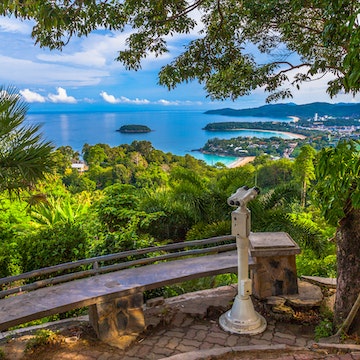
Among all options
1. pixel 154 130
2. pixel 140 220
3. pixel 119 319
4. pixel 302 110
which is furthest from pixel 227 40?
pixel 154 130

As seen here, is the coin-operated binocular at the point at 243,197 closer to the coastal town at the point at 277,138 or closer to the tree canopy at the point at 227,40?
the tree canopy at the point at 227,40

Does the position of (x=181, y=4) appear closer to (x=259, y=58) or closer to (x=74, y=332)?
(x=259, y=58)

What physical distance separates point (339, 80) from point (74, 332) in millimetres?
4899

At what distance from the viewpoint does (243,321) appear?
4176 mm

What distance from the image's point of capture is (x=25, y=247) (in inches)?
223

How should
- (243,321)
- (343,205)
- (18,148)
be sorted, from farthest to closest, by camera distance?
(18,148) < (243,321) < (343,205)

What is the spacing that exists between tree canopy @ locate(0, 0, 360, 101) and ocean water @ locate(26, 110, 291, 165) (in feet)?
50.5

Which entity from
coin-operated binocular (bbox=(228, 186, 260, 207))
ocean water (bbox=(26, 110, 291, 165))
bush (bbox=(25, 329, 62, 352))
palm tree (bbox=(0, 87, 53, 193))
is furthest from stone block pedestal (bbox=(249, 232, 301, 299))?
ocean water (bbox=(26, 110, 291, 165))

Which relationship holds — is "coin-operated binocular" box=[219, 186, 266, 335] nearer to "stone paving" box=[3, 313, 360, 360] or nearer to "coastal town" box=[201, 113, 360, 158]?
"stone paving" box=[3, 313, 360, 360]

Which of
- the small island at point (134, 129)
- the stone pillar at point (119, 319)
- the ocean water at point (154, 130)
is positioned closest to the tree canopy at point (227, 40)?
the stone pillar at point (119, 319)

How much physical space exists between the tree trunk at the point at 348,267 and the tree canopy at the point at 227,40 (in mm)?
1631

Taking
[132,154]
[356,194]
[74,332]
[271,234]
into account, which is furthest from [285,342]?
[132,154]

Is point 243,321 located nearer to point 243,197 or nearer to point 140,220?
point 243,197

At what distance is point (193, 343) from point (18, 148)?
9.93 ft
